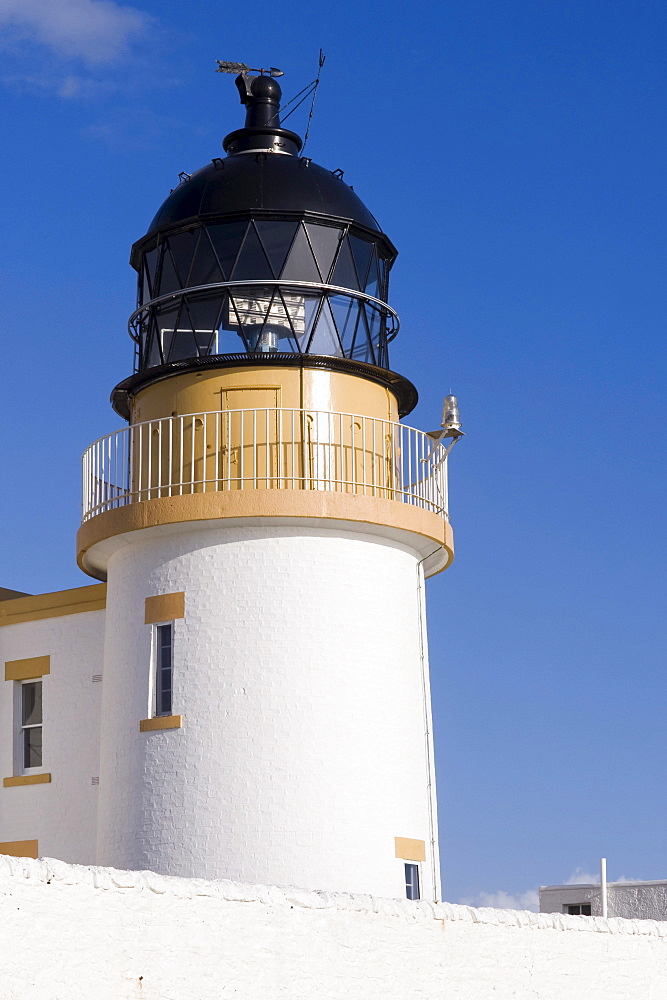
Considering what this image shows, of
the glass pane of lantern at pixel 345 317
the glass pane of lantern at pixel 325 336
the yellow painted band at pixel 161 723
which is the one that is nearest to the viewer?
the yellow painted band at pixel 161 723

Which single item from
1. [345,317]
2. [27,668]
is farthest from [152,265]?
[27,668]

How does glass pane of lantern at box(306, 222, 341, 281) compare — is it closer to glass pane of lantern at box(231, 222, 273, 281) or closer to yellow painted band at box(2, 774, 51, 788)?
glass pane of lantern at box(231, 222, 273, 281)

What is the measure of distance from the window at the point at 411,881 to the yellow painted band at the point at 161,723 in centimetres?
318

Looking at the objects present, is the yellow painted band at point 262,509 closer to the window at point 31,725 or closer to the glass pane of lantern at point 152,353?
the glass pane of lantern at point 152,353

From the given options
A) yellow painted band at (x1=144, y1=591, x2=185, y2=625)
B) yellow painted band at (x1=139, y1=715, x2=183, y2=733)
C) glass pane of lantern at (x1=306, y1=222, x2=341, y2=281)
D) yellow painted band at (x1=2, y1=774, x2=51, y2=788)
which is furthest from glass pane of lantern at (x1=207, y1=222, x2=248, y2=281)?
yellow painted band at (x1=2, y1=774, x2=51, y2=788)

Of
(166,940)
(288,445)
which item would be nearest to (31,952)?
(166,940)

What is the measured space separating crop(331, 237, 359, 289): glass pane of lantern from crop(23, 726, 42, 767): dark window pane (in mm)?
7308

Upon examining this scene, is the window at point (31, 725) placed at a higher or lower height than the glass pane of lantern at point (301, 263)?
lower

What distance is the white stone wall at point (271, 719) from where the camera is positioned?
54.5 ft

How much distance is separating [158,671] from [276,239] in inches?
217

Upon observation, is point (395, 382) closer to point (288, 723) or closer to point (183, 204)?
point (183, 204)

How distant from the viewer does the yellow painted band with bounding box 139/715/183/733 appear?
17.1 meters

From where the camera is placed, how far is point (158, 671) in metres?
17.6

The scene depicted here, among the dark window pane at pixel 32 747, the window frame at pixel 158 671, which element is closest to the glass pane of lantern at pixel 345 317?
the window frame at pixel 158 671
